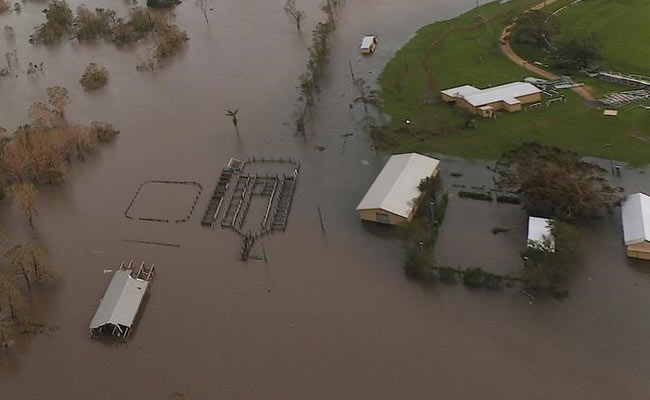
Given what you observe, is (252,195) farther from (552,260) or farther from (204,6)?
(204,6)

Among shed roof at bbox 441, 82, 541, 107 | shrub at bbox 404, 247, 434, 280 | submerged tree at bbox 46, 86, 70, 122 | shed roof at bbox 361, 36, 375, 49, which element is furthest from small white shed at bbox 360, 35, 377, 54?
shrub at bbox 404, 247, 434, 280

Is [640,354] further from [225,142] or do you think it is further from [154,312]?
[225,142]

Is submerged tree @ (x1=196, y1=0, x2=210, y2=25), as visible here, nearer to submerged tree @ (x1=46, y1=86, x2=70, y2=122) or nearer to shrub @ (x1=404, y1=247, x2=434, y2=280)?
submerged tree @ (x1=46, y1=86, x2=70, y2=122)

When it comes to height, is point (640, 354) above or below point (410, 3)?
below

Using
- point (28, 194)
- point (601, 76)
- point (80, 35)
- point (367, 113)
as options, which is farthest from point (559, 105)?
point (80, 35)

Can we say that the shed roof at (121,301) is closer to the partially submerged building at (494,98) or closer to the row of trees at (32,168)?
the row of trees at (32,168)

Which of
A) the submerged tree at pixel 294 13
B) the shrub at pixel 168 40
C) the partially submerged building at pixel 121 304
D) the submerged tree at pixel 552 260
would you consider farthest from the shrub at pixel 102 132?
the submerged tree at pixel 552 260
